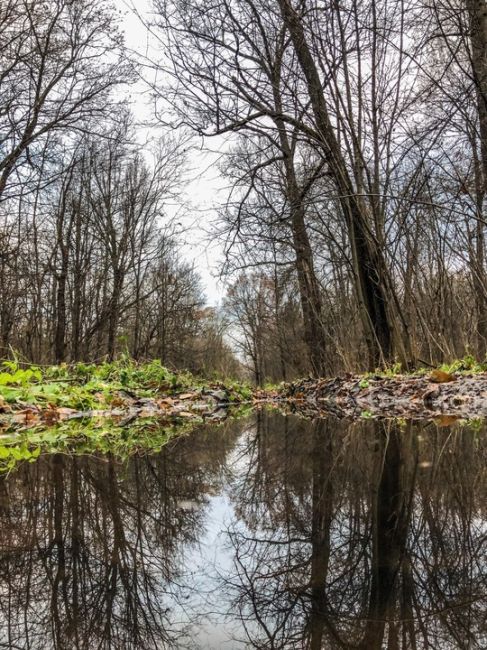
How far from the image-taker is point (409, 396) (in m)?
4.89

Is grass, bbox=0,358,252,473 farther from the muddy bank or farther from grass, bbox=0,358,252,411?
the muddy bank

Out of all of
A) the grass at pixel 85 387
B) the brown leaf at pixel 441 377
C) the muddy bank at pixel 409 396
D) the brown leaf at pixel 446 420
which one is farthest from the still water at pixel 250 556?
the brown leaf at pixel 441 377

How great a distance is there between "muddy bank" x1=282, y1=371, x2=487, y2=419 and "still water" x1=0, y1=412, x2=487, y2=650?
198cm

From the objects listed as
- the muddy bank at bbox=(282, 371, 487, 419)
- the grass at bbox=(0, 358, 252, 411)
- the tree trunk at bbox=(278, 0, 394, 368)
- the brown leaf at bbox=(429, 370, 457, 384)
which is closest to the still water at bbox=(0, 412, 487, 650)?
the muddy bank at bbox=(282, 371, 487, 419)

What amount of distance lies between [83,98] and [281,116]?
5.06m

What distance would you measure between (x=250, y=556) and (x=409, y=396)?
4.23 m

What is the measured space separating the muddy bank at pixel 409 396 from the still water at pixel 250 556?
1.98 meters

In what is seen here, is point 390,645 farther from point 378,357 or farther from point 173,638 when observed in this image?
point 378,357

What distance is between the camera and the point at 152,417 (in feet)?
14.2

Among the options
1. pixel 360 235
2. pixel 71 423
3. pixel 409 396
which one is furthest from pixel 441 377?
pixel 71 423

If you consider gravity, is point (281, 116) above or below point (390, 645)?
above

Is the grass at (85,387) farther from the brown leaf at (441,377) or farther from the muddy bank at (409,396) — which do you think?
the brown leaf at (441,377)

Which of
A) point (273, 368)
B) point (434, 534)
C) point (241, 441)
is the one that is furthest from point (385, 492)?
point (273, 368)

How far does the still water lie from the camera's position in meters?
0.64
